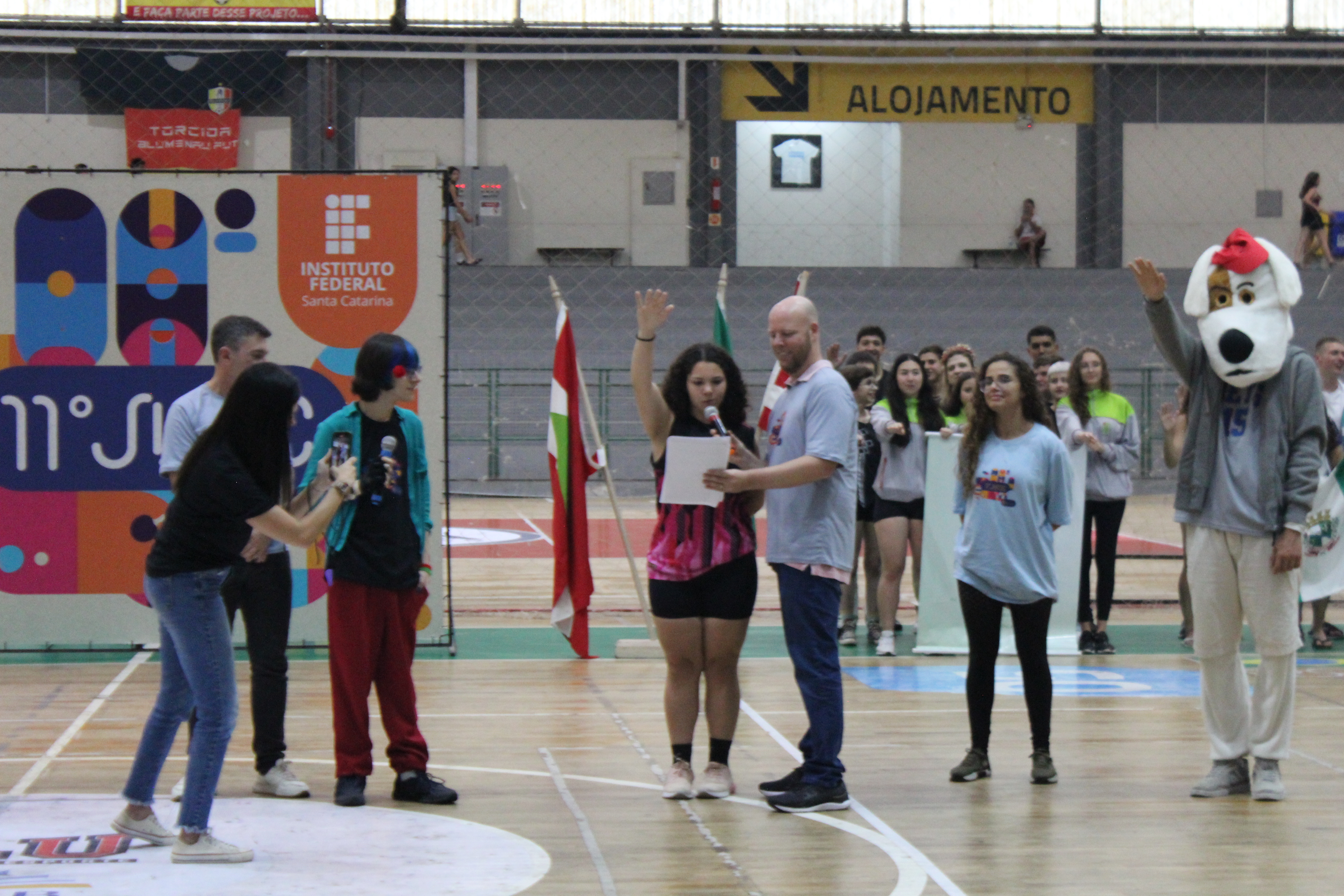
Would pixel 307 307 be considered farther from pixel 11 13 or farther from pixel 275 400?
pixel 11 13

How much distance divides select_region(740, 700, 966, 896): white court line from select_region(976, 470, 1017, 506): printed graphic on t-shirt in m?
1.15

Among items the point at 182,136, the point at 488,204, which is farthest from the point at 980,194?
the point at 182,136

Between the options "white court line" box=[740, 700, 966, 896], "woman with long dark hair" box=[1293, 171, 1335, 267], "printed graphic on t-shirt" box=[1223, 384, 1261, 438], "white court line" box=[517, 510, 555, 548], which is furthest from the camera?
"woman with long dark hair" box=[1293, 171, 1335, 267]

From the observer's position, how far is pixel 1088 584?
806 cm

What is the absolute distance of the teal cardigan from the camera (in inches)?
186

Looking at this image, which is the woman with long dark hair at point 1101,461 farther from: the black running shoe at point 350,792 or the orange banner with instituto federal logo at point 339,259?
the black running shoe at point 350,792

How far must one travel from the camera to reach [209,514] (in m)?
3.95

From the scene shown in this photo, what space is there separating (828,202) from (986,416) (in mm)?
18313

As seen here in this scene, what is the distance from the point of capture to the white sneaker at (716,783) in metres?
4.84

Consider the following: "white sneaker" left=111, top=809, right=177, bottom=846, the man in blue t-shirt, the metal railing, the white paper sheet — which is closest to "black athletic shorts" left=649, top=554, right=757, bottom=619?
the man in blue t-shirt

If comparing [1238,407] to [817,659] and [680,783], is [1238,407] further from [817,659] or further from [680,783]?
[680,783]

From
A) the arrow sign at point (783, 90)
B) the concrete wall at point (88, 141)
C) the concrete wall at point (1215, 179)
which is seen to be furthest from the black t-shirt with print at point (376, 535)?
the concrete wall at point (1215, 179)

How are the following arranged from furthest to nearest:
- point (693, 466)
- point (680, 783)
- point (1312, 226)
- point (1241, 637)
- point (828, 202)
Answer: point (828, 202), point (1312, 226), point (1241, 637), point (680, 783), point (693, 466)

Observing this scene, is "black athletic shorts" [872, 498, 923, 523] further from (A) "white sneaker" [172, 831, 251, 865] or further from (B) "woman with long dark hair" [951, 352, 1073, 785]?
(A) "white sneaker" [172, 831, 251, 865]
